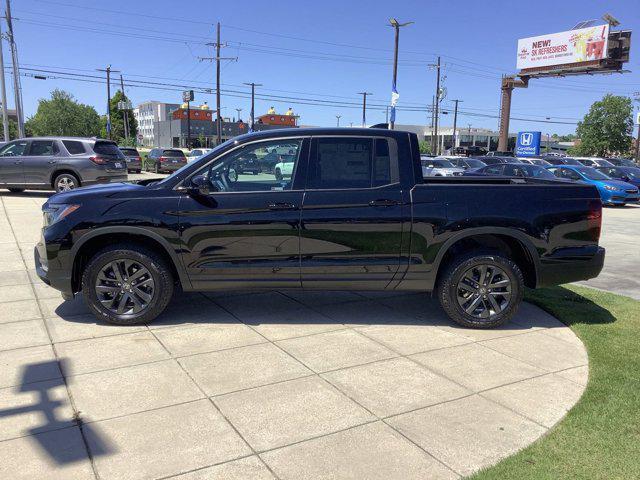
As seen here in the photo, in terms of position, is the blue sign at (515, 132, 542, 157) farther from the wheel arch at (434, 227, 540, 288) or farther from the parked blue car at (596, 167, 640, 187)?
the wheel arch at (434, 227, 540, 288)

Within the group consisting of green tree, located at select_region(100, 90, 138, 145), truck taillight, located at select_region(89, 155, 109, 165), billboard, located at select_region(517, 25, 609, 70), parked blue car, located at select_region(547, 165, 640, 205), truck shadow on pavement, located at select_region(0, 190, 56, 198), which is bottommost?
truck shadow on pavement, located at select_region(0, 190, 56, 198)

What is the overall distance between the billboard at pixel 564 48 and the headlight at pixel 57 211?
169 feet

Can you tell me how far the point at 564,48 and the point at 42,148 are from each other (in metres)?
48.3

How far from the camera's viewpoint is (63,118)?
64688mm

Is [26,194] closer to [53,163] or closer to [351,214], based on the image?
[53,163]

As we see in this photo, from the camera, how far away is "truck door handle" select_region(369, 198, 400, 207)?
487 cm

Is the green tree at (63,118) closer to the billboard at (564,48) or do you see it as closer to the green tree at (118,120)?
the green tree at (118,120)

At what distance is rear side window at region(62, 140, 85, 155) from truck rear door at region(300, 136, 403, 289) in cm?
1243

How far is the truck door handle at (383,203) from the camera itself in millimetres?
4871

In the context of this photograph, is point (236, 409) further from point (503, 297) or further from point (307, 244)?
point (503, 297)

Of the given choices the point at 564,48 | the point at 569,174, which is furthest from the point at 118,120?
the point at 569,174

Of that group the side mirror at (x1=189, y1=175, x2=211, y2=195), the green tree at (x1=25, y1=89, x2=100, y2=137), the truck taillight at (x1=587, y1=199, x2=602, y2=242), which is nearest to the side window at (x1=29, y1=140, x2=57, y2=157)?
the side mirror at (x1=189, y1=175, x2=211, y2=195)

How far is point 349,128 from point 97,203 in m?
2.49

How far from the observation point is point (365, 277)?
499 cm
